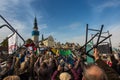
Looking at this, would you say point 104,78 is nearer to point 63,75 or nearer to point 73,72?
point 63,75

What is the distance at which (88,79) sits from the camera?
3.20 metres

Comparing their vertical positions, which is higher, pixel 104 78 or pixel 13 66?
pixel 104 78

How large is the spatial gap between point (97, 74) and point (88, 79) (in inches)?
6.4

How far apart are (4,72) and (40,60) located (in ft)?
6.65

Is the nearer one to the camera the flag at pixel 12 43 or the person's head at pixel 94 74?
the person's head at pixel 94 74

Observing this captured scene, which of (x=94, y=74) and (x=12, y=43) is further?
(x=12, y=43)

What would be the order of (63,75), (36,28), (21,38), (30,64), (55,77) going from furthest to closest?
(36,28)
(21,38)
(30,64)
(55,77)
(63,75)

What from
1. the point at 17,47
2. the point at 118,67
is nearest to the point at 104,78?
the point at 118,67

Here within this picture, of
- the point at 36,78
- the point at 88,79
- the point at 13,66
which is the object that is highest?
the point at 88,79

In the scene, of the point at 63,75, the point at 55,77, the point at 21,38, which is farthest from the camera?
the point at 21,38

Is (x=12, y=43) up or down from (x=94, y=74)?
up

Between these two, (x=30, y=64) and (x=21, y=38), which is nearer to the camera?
(x=30, y=64)

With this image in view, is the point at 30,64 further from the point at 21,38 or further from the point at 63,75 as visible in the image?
the point at 63,75

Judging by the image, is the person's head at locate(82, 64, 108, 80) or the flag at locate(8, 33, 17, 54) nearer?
the person's head at locate(82, 64, 108, 80)
